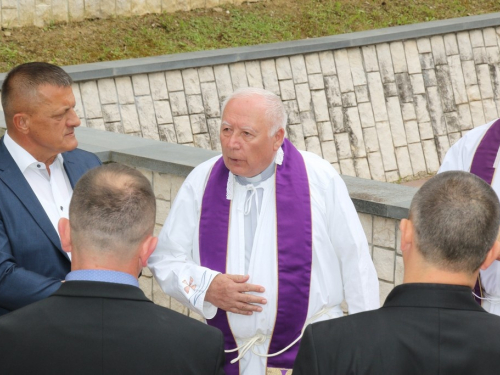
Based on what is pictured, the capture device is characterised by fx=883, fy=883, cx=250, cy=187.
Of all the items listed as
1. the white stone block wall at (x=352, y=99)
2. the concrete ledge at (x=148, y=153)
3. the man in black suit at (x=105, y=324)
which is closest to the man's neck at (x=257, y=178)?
the concrete ledge at (x=148, y=153)

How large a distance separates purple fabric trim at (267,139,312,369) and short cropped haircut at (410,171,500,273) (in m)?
1.38

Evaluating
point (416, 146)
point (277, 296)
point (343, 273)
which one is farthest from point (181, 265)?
point (416, 146)

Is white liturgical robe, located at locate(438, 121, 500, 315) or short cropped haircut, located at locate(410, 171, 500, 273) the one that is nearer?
short cropped haircut, located at locate(410, 171, 500, 273)

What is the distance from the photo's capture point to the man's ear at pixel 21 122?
409cm

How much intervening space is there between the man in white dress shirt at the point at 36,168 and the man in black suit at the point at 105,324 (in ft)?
3.82

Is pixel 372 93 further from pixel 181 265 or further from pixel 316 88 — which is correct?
pixel 181 265

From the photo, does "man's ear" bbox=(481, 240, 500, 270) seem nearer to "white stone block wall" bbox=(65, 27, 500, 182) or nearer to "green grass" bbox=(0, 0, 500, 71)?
"white stone block wall" bbox=(65, 27, 500, 182)

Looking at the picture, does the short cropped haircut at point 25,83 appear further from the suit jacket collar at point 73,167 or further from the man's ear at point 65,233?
the man's ear at point 65,233

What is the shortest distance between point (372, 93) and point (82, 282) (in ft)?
27.3

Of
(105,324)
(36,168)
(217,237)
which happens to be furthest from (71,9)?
(105,324)

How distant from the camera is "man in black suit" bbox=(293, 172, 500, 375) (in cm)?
251

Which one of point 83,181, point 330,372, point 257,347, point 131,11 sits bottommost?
point 257,347

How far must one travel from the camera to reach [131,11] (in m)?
10.9

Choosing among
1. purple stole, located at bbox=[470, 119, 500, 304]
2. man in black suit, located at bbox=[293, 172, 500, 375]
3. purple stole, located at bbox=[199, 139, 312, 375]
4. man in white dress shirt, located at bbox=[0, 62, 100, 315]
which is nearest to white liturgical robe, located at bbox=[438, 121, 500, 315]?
purple stole, located at bbox=[470, 119, 500, 304]
